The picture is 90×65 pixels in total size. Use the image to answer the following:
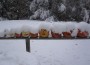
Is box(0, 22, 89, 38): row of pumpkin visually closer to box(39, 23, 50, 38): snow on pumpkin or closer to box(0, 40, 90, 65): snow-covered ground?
box(39, 23, 50, 38): snow on pumpkin

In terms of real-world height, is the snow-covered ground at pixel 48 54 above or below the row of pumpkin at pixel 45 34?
below

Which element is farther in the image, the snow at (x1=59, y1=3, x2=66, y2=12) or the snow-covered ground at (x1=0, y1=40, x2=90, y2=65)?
the snow at (x1=59, y1=3, x2=66, y2=12)

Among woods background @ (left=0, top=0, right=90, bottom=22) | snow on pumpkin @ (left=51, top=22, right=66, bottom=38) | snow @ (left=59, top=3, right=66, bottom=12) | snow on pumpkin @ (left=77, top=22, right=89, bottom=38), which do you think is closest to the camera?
snow on pumpkin @ (left=51, top=22, right=66, bottom=38)

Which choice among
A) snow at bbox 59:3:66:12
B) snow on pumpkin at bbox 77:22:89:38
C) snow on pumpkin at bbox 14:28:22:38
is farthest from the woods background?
snow on pumpkin at bbox 14:28:22:38

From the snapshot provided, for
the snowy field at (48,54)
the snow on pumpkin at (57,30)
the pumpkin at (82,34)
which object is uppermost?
the snow on pumpkin at (57,30)

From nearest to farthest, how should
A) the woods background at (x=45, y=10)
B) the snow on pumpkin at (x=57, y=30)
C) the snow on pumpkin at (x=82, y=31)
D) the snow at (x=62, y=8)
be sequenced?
the snow on pumpkin at (x=57, y=30) → the snow on pumpkin at (x=82, y=31) → the snow at (x=62, y=8) → the woods background at (x=45, y=10)

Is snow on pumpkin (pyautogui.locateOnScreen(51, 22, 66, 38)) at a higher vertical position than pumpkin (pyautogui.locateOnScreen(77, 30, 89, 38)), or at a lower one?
higher

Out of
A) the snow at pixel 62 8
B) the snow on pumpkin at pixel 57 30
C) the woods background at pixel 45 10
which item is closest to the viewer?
the snow on pumpkin at pixel 57 30

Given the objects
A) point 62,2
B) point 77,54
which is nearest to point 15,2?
point 62,2

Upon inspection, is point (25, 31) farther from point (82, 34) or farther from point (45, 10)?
point (45, 10)

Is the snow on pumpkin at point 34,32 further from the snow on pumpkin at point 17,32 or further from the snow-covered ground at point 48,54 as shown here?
the snow-covered ground at point 48,54

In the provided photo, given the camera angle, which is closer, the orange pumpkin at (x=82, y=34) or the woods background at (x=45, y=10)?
the orange pumpkin at (x=82, y=34)

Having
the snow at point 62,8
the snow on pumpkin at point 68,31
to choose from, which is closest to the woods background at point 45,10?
the snow at point 62,8

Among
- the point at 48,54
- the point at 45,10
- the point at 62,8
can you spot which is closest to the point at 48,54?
the point at 48,54
